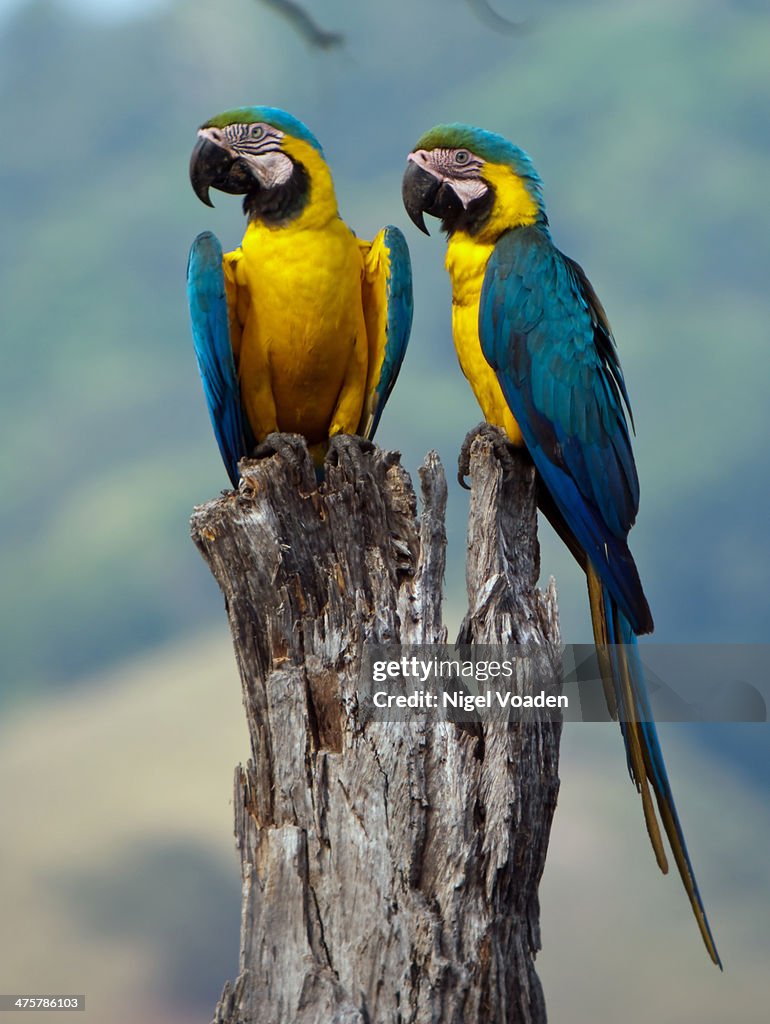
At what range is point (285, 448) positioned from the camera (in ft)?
10.6

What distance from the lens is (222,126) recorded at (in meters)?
3.43

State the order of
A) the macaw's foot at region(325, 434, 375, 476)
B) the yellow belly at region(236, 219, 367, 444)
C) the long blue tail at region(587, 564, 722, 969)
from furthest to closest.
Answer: the yellow belly at region(236, 219, 367, 444) → the macaw's foot at region(325, 434, 375, 476) → the long blue tail at region(587, 564, 722, 969)

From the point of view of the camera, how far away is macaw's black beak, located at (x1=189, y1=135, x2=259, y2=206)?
3.43 metres

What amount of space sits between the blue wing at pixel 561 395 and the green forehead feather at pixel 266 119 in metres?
0.73

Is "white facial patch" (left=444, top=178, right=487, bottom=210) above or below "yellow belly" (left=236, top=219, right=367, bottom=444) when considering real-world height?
above

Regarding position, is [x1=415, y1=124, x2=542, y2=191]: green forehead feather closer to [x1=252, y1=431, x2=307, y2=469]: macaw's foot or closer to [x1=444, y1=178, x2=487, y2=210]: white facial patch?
[x1=444, y1=178, x2=487, y2=210]: white facial patch

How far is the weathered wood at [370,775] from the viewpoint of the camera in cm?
264

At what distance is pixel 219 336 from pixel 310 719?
1.28 metres

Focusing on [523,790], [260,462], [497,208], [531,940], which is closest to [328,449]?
[260,462]

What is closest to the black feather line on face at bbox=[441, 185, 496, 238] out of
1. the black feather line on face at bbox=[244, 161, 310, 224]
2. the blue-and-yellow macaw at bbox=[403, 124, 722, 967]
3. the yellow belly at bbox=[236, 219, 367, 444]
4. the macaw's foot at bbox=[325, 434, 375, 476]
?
the blue-and-yellow macaw at bbox=[403, 124, 722, 967]

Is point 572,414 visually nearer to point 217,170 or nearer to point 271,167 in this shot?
point 271,167

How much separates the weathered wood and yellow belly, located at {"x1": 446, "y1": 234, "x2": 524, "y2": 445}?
9.7 inches

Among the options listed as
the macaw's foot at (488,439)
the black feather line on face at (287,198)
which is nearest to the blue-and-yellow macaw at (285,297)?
the black feather line on face at (287,198)

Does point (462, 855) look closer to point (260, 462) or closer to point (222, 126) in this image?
point (260, 462)
